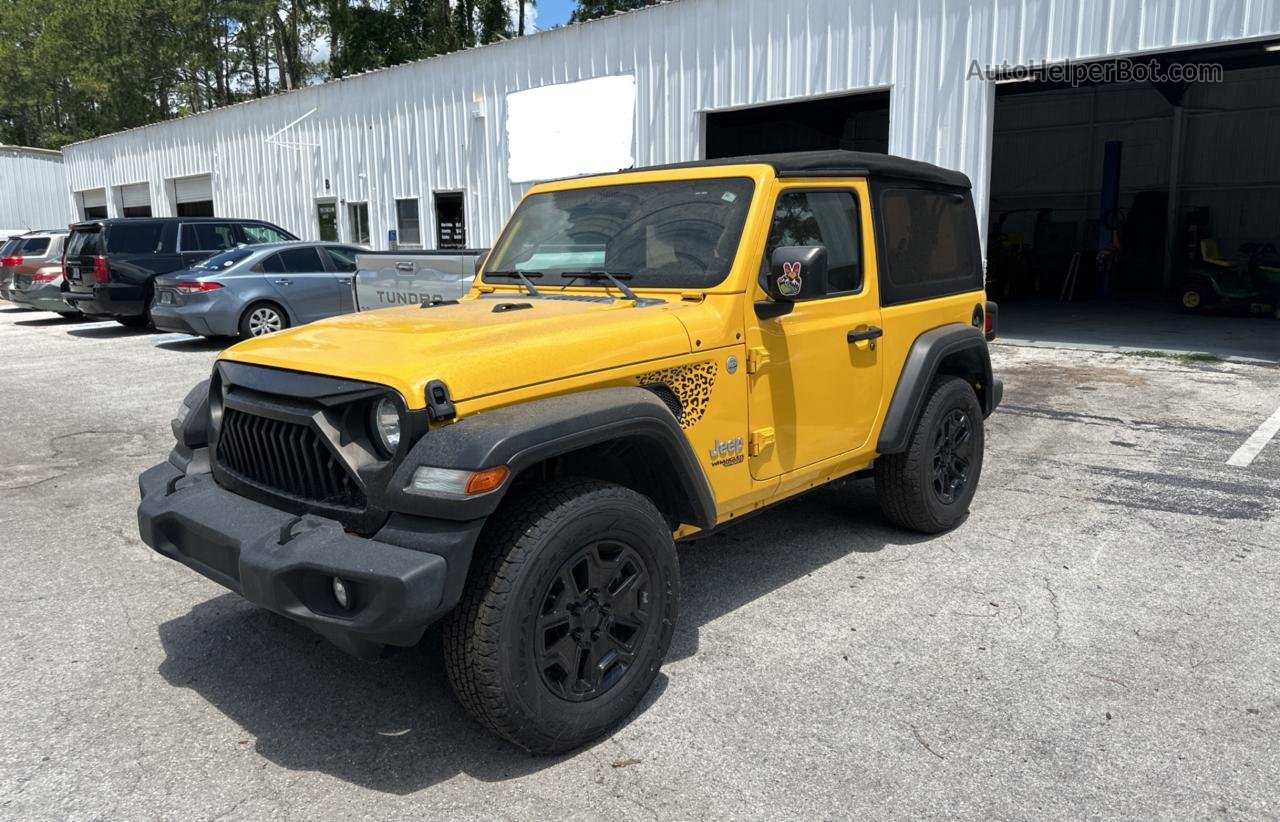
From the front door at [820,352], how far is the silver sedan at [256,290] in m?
9.60

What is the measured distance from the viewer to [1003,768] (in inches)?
117

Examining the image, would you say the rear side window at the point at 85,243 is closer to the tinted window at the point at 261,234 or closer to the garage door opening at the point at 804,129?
the tinted window at the point at 261,234

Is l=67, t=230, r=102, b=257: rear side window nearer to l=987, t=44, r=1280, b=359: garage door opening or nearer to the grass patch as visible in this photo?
the grass patch

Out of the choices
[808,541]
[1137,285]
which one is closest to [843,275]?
[808,541]

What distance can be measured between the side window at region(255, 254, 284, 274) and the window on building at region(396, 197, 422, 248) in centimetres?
669

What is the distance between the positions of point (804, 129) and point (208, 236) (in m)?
14.5

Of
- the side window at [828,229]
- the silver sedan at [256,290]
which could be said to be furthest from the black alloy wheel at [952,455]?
the silver sedan at [256,290]

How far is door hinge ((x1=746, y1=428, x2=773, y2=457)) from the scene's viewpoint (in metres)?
3.78

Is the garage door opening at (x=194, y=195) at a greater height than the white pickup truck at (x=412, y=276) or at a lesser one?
greater

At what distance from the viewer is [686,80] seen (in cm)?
1427

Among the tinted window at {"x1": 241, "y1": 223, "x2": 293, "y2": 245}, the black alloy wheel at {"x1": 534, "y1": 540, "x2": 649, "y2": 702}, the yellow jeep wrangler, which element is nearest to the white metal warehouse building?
the tinted window at {"x1": 241, "y1": 223, "x2": 293, "y2": 245}

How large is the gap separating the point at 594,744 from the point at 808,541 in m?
2.24

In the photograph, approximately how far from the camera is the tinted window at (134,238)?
14.4 metres

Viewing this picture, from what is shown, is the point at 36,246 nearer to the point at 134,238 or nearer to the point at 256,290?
the point at 134,238
